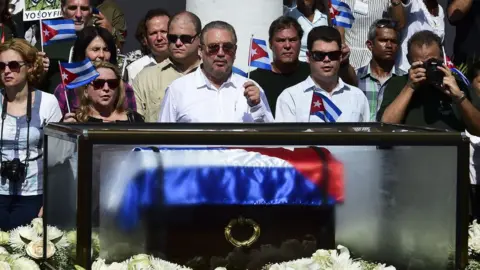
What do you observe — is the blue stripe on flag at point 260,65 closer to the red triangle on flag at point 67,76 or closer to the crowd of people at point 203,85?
the crowd of people at point 203,85

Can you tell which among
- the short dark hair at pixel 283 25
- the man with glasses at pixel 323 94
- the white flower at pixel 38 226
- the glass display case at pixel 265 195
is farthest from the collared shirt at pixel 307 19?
the glass display case at pixel 265 195

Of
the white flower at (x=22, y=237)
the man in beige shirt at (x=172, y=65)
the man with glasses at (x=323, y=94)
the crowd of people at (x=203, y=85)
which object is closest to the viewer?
the white flower at (x=22, y=237)

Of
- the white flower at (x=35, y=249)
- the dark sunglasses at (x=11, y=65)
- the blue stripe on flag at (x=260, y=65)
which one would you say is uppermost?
the blue stripe on flag at (x=260, y=65)

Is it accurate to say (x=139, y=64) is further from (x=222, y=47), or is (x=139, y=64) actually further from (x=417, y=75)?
(x=417, y=75)

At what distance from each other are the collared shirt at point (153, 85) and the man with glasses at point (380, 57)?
153cm

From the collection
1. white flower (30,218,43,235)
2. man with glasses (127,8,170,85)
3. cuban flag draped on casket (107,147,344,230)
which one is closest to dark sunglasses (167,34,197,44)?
man with glasses (127,8,170,85)

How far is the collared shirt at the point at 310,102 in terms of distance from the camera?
23.9 ft

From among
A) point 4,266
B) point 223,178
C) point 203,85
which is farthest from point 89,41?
point 223,178

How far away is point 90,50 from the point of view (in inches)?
311

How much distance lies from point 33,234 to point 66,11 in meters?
4.02

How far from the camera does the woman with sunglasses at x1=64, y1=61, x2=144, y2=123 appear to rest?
22.4ft

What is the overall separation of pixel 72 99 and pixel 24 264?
308cm

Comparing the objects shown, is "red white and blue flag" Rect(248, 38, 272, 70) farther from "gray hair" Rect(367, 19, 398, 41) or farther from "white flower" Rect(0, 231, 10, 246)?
"white flower" Rect(0, 231, 10, 246)

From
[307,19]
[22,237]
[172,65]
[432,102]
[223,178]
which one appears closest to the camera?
[223,178]
